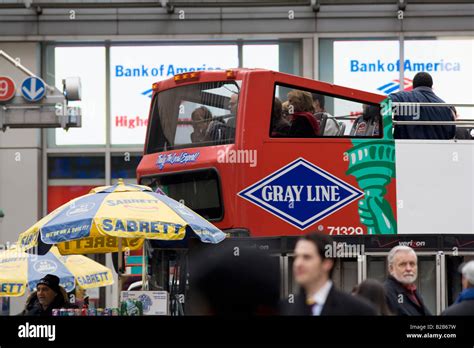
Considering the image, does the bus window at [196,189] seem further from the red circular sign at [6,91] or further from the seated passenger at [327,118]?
the red circular sign at [6,91]

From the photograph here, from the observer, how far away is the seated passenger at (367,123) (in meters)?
11.7

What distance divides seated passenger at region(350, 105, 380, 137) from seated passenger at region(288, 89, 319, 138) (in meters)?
0.47

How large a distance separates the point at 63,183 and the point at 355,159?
1250 centimetres

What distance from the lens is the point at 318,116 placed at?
11.6 m

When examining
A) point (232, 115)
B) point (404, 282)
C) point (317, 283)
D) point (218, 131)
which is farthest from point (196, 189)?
point (317, 283)

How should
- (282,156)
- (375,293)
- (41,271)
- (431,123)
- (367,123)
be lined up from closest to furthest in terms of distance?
(375,293) → (282,156) → (367,123) → (431,123) → (41,271)

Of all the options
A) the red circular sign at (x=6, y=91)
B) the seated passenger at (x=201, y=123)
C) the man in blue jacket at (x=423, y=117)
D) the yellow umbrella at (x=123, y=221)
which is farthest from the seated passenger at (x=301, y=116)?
the red circular sign at (x=6, y=91)

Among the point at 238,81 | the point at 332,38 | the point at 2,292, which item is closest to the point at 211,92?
the point at 238,81

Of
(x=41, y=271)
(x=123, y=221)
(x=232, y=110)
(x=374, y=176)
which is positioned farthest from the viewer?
(x=41, y=271)

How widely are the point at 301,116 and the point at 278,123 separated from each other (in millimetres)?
268

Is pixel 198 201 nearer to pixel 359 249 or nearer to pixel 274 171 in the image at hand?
pixel 274 171

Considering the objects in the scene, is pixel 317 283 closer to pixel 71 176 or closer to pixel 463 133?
pixel 463 133

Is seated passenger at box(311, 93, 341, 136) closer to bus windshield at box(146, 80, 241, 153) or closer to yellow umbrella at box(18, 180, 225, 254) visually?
bus windshield at box(146, 80, 241, 153)

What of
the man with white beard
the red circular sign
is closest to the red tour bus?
the man with white beard
